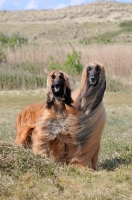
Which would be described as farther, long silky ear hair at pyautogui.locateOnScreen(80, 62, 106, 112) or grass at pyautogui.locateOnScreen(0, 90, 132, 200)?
long silky ear hair at pyautogui.locateOnScreen(80, 62, 106, 112)

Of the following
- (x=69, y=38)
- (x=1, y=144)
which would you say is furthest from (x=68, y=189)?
(x=69, y=38)

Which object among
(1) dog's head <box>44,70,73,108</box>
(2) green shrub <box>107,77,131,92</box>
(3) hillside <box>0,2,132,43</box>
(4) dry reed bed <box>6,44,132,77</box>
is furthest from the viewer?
(3) hillside <box>0,2,132,43</box>

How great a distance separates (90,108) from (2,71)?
41.4 feet

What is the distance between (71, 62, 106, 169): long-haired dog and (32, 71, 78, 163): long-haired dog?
112 mm

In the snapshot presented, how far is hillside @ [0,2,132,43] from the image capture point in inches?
2055

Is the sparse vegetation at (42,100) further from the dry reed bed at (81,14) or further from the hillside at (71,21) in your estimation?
the dry reed bed at (81,14)

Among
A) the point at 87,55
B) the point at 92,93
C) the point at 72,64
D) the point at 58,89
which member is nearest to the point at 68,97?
the point at 58,89

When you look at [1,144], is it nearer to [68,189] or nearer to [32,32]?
[68,189]

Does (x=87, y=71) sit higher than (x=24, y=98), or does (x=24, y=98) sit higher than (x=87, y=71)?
(x=87, y=71)

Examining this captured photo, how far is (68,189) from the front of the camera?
618cm

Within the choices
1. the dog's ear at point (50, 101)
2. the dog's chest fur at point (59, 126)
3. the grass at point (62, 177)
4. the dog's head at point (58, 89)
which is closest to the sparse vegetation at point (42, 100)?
the grass at point (62, 177)

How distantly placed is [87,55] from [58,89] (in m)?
14.4

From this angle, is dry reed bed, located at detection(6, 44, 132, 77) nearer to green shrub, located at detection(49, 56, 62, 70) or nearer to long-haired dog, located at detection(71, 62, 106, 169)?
green shrub, located at detection(49, 56, 62, 70)

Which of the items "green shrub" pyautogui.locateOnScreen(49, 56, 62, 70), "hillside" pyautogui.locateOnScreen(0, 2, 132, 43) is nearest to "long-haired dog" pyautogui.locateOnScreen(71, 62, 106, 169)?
"green shrub" pyautogui.locateOnScreen(49, 56, 62, 70)
